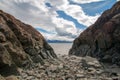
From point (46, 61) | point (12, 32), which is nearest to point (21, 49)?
point (12, 32)

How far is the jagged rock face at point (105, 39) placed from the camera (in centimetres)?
7112

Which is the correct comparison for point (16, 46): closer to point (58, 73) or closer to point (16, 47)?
point (16, 47)

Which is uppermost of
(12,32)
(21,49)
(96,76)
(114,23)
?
(114,23)

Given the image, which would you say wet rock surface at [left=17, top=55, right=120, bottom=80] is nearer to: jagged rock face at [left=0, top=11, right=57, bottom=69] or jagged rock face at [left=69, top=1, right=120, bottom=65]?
jagged rock face at [left=0, top=11, right=57, bottom=69]

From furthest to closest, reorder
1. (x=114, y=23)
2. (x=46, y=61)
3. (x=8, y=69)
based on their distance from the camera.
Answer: (x=114, y=23), (x=46, y=61), (x=8, y=69)

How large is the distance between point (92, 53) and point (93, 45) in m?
3.66

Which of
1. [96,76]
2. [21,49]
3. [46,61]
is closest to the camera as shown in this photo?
[96,76]

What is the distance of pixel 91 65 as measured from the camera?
5072cm

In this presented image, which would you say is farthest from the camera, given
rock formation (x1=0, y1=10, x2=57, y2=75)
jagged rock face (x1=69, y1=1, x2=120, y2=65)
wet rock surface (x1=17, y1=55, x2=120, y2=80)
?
jagged rock face (x1=69, y1=1, x2=120, y2=65)

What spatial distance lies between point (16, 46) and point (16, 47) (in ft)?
1.08

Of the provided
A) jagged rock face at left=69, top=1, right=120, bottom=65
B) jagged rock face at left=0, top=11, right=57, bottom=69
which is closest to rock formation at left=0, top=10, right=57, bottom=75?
jagged rock face at left=0, top=11, right=57, bottom=69

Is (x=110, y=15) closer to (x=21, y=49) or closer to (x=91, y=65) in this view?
(x=91, y=65)

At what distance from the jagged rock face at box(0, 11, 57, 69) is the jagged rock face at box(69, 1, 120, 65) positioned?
21346 millimetres

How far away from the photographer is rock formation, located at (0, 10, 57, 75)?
38.5 metres
